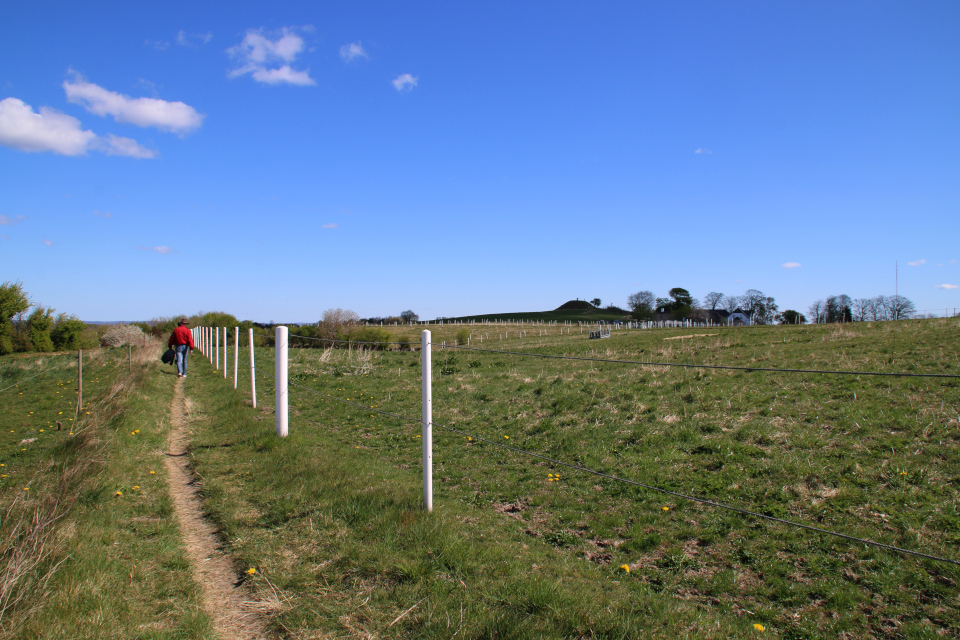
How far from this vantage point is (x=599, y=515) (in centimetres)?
542

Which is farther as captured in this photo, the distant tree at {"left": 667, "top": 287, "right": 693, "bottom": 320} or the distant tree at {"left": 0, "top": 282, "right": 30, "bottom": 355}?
the distant tree at {"left": 667, "top": 287, "right": 693, "bottom": 320}

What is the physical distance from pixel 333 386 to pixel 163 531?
984 cm

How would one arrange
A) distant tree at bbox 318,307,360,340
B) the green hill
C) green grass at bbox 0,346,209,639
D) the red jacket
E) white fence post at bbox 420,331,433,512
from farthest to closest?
the green hill < distant tree at bbox 318,307,360,340 < the red jacket < white fence post at bbox 420,331,433,512 < green grass at bbox 0,346,209,639

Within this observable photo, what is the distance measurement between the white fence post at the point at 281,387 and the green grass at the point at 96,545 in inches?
64.0

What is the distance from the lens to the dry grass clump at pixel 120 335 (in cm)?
4156

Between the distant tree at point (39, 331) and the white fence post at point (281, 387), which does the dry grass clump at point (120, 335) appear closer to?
the distant tree at point (39, 331)

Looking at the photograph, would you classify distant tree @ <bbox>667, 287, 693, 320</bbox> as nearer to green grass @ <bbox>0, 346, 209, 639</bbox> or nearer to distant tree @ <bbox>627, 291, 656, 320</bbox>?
distant tree @ <bbox>627, 291, 656, 320</bbox>

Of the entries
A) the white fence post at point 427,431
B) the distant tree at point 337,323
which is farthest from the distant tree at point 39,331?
the white fence post at point 427,431

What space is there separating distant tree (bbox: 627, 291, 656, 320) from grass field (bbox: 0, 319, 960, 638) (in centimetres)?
10183

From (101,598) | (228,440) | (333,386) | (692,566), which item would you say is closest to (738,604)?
(692,566)

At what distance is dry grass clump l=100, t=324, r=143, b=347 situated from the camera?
4156cm

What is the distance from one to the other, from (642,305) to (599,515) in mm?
111212

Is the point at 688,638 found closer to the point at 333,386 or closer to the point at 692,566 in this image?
the point at 692,566

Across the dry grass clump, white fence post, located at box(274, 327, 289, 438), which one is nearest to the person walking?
white fence post, located at box(274, 327, 289, 438)
